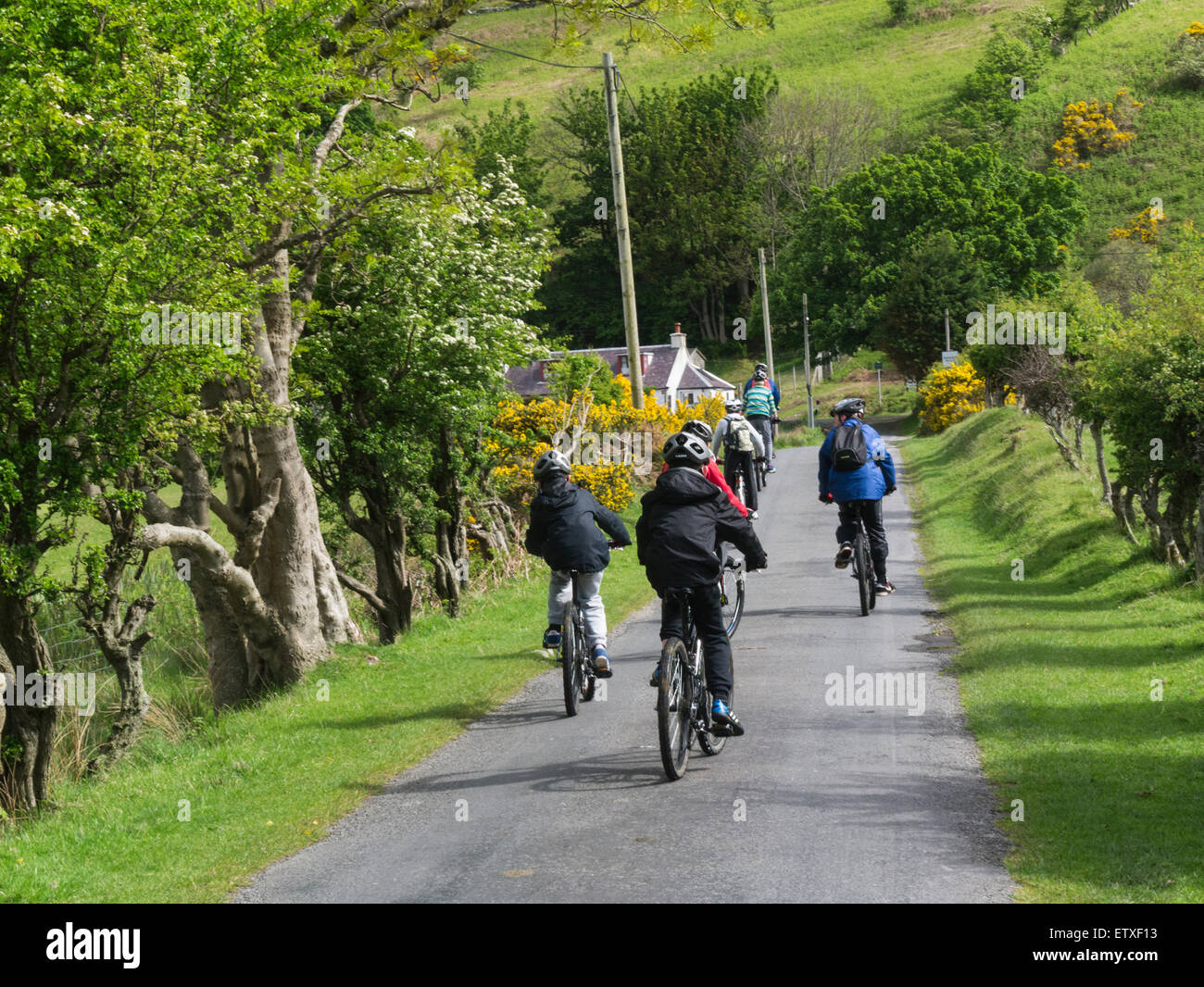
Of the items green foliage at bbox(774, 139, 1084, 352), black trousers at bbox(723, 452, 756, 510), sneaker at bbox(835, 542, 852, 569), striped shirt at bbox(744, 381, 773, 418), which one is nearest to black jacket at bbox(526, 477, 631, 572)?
sneaker at bbox(835, 542, 852, 569)

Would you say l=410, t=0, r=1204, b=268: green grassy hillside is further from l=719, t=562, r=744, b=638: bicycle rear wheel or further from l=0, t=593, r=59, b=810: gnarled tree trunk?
l=0, t=593, r=59, b=810: gnarled tree trunk

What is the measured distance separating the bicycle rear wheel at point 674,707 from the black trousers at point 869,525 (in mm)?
6332

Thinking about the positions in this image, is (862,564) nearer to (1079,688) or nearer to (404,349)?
(1079,688)

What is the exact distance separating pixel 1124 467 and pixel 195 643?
15.4 m

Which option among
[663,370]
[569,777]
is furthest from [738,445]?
[663,370]

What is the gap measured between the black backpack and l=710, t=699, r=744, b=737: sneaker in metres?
6.08

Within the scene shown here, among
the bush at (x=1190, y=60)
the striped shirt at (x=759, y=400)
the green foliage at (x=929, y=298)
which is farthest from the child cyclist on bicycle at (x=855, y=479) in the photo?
the bush at (x=1190, y=60)

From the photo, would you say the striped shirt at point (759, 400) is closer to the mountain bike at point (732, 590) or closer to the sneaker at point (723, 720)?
the mountain bike at point (732, 590)

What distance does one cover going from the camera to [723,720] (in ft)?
30.7

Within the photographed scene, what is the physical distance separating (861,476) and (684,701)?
6696mm

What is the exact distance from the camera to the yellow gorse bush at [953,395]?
169 feet

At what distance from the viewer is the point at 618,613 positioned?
1698 centimetres
